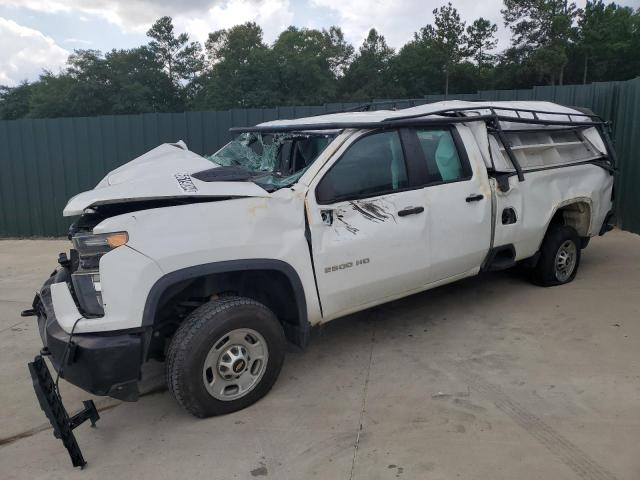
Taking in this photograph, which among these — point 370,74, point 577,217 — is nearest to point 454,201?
point 577,217

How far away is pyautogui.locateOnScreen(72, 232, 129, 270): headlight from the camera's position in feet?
10.0

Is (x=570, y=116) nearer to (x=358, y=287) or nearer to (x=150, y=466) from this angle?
(x=358, y=287)

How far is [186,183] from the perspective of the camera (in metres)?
3.38

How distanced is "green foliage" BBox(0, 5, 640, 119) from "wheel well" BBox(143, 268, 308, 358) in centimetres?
4553

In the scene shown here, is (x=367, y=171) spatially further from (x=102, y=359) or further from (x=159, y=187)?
(x=102, y=359)

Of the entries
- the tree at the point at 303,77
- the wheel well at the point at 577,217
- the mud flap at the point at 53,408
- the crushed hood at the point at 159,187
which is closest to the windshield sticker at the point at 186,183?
the crushed hood at the point at 159,187

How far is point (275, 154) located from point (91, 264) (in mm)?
1891

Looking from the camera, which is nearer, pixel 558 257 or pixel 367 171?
pixel 367 171

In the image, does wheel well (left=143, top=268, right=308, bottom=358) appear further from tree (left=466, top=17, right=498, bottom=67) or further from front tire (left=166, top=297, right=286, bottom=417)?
tree (left=466, top=17, right=498, bottom=67)

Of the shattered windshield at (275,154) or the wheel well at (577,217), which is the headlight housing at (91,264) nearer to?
the shattered windshield at (275,154)

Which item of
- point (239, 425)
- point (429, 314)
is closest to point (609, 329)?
point (429, 314)

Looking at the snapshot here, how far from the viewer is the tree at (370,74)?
5641 centimetres

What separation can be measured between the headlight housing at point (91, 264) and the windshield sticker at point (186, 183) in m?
0.46

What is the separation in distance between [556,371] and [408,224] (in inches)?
59.2
